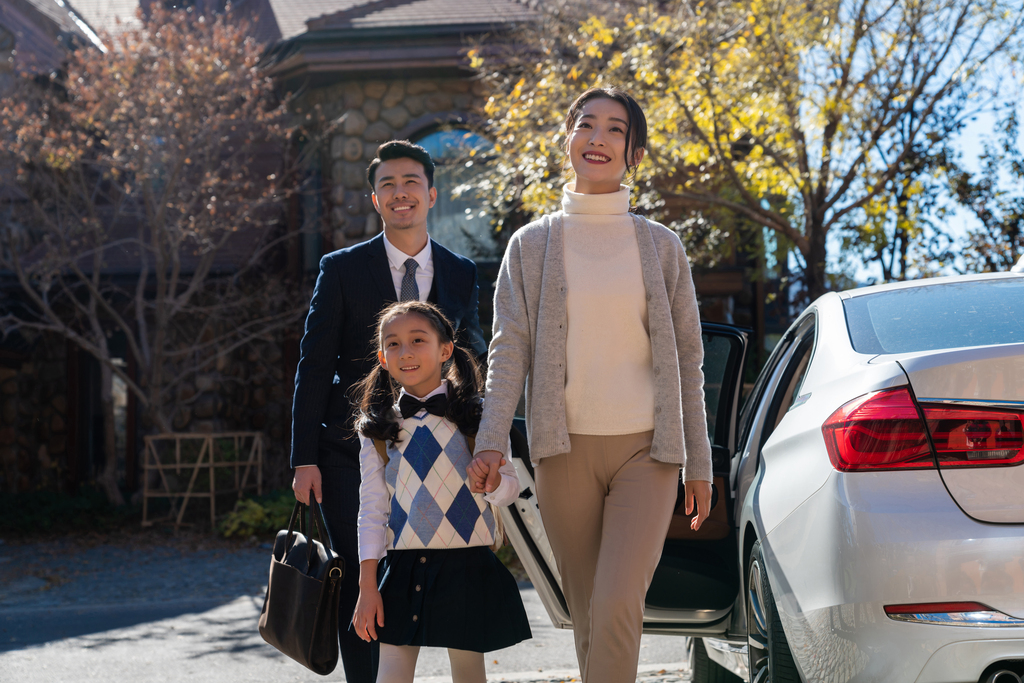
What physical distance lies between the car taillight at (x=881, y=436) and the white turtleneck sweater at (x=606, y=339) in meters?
0.58

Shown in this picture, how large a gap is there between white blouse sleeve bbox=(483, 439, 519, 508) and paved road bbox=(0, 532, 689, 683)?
240cm

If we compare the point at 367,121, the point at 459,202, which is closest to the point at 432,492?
the point at 459,202

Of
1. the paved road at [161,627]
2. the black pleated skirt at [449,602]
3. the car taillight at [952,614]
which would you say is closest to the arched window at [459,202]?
the paved road at [161,627]

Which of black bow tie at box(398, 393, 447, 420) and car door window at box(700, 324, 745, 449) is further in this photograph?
car door window at box(700, 324, 745, 449)

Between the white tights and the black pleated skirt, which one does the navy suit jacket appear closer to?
the black pleated skirt

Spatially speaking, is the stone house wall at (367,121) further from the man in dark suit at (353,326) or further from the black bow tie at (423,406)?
the black bow tie at (423,406)

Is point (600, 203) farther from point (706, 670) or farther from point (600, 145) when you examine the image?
point (706, 670)

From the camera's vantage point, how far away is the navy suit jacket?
3.38 metres

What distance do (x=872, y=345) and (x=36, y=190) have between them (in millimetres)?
11403

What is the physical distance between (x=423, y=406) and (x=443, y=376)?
10.6 inches

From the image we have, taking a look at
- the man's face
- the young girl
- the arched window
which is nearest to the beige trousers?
the young girl

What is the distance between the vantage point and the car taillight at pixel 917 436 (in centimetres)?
230

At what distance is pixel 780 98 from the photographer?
936 cm

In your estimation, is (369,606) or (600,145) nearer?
(369,606)
